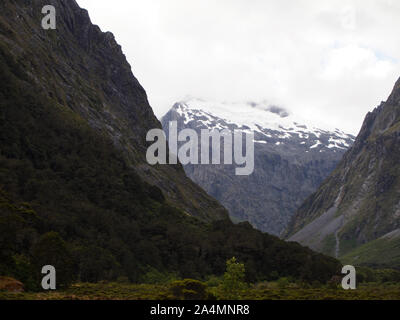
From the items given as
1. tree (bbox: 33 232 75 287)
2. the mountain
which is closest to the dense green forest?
the mountain

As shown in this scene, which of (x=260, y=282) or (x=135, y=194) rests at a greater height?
(x=135, y=194)

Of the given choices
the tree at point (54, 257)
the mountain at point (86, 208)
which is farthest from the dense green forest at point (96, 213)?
the tree at point (54, 257)

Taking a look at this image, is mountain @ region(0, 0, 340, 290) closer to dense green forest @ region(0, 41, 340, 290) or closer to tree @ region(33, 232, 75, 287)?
dense green forest @ region(0, 41, 340, 290)

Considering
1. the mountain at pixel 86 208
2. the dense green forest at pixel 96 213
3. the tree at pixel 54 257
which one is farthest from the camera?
the dense green forest at pixel 96 213

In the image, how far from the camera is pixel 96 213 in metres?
114

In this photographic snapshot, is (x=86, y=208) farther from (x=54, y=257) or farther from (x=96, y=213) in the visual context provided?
(x=54, y=257)

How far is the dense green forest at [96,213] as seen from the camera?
9925cm

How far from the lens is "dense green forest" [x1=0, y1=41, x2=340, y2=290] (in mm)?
99250

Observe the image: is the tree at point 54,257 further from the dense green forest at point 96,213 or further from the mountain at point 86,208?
the dense green forest at point 96,213

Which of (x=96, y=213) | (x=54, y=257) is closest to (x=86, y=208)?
(x=96, y=213)
